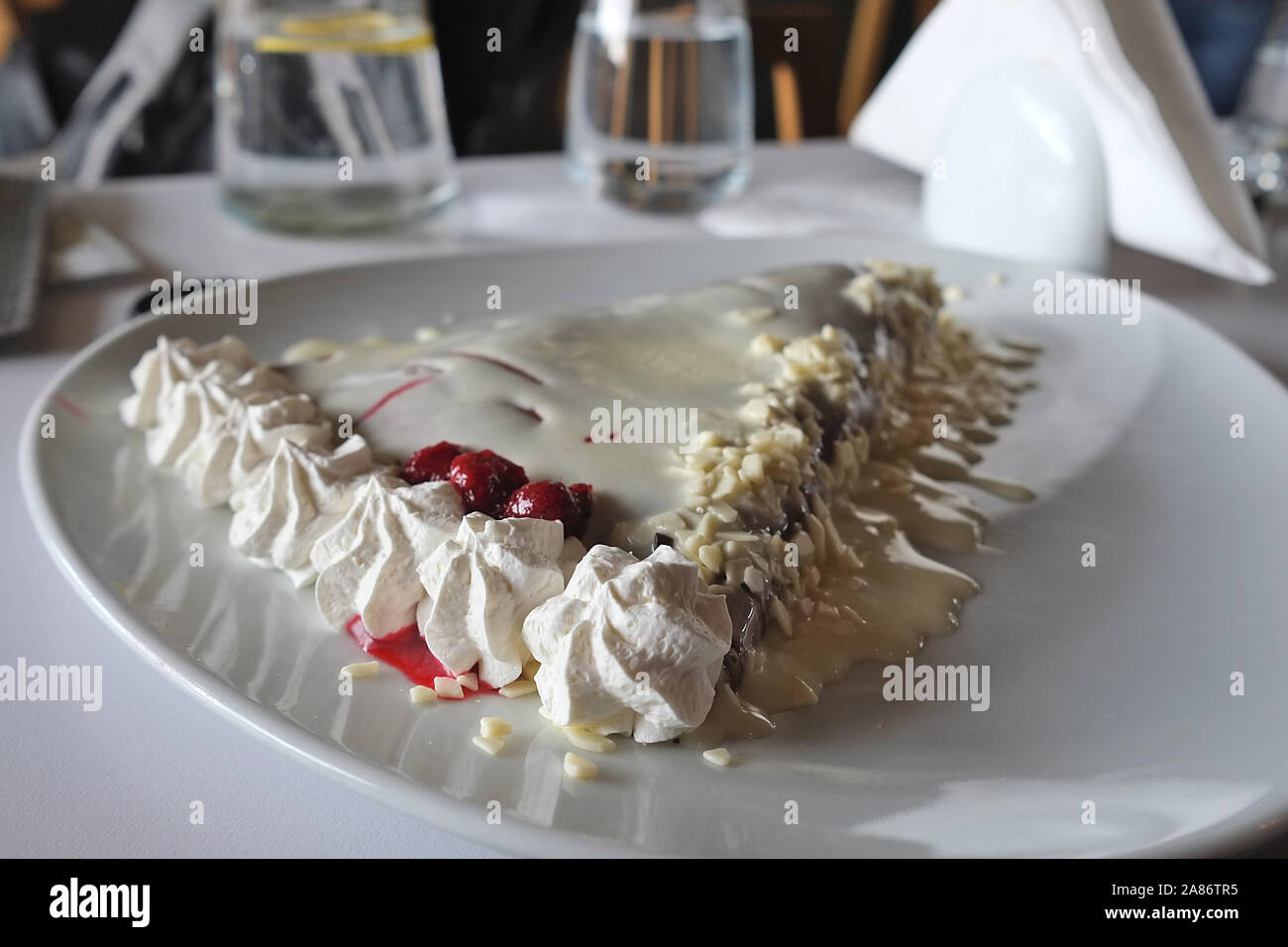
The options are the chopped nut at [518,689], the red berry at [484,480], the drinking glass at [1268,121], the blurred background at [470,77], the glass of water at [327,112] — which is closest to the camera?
the chopped nut at [518,689]

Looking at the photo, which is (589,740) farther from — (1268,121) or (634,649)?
(1268,121)

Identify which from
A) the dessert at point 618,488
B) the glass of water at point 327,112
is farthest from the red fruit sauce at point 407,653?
the glass of water at point 327,112

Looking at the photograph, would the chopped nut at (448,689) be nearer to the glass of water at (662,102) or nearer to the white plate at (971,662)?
the white plate at (971,662)

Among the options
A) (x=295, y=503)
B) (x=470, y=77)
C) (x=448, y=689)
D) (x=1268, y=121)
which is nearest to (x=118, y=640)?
(x=295, y=503)

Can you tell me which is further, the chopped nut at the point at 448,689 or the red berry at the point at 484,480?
the red berry at the point at 484,480

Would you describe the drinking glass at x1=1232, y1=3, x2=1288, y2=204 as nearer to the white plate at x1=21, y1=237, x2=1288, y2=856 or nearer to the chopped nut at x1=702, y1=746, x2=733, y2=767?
the white plate at x1=21, y1=237, x2=1288, y2=856
